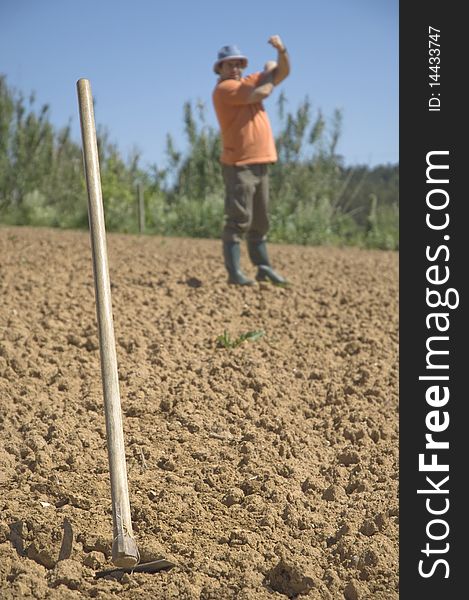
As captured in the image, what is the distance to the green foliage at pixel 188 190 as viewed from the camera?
12.0 meters

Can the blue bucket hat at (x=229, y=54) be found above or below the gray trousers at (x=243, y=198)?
above

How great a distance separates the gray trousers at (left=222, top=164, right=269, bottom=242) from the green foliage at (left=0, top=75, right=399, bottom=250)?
17.5ft

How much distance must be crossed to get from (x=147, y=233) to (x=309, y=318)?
21.6 ft

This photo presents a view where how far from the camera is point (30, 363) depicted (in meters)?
4.42

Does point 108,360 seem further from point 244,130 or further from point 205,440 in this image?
point 244,130

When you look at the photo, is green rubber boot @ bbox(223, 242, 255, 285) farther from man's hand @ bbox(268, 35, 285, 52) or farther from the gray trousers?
man's hand @ bbox(268, 35, 285, 52)

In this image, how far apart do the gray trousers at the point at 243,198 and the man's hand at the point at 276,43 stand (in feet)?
2.98

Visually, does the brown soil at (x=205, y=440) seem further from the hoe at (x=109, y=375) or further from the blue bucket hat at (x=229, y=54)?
the blue bucket hat at (x=229, y=54)

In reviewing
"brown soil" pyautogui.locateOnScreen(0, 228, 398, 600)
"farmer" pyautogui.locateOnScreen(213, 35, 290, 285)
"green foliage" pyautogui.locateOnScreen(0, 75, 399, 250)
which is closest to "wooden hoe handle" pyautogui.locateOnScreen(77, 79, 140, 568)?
"brown soil" pyautogui.locateOnScreen(0, 228, 398, 600)

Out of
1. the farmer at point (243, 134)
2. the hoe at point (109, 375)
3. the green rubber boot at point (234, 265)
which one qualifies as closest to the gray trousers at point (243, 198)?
the farmer at point (243, 134)

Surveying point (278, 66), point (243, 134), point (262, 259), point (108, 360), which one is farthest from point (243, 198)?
point (108, 360)

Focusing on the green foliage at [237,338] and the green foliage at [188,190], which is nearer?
the green foliage at [237,338]

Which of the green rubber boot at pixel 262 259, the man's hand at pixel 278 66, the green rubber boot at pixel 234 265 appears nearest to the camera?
the man's hand at pixel 278 66

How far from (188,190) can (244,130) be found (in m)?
7.09
